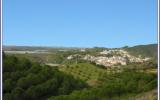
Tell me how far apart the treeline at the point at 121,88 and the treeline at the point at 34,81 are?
0.07m

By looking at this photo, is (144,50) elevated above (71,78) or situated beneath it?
elevated above

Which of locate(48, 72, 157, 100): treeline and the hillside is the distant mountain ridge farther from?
locate(48, 72, 157, 100): treeline

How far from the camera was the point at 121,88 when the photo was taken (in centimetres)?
266

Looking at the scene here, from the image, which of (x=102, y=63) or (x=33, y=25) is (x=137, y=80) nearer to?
(x=102, y=63)

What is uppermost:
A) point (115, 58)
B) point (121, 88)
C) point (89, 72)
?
point (115, 58)

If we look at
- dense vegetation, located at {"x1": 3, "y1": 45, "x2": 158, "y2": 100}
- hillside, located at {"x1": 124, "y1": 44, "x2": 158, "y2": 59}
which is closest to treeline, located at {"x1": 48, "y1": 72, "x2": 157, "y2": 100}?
dense vegetation, located at {"x1": 3, "y1": 45, "x2": 158, "y2": 100}

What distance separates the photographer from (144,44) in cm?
262

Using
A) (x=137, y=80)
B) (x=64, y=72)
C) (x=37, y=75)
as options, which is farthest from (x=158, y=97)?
(x=37, y=75)

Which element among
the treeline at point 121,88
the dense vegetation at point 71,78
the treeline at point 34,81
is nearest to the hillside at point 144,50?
the dense vegetation at point 71,78

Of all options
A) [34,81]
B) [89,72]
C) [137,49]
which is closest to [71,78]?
[89,72]

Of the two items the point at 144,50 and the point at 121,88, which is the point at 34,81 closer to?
the point at 121,88

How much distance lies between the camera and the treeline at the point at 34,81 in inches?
103

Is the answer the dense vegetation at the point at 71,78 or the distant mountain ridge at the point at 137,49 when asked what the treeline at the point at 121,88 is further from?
the distant mountain ridge at the point at 137,49

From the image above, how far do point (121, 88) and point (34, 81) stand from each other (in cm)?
62
